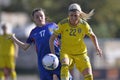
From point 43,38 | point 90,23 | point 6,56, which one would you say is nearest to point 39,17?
point 43,38

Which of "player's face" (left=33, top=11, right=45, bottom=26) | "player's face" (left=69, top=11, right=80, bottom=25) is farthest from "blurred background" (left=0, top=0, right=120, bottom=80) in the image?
"player's face" (left=69, top=11, right=80, bottom=25)

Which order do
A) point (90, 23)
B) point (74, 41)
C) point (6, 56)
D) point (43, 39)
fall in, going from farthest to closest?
point (90, 23), point (6, 56), point (43, 39), point (74, 41)

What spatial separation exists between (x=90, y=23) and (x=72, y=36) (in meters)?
41.8

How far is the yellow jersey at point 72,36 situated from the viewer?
46.8 ft

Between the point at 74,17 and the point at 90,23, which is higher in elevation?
the point at 90,23

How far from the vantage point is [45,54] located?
584 inches

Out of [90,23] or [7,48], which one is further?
[90,23]

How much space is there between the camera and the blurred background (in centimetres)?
3154

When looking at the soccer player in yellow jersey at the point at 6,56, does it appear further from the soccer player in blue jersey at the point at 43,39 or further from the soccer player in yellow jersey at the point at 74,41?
the soccer player in yellow jersey at the point at 74,41

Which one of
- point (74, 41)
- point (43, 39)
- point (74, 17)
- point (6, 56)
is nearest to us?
point (74, 17)

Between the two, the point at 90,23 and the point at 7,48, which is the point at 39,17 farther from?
the point at 90,23

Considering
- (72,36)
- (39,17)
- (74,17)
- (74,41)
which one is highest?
(39,17)

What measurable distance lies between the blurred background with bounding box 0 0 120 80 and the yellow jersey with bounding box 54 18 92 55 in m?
9.92

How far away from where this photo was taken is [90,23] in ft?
184
